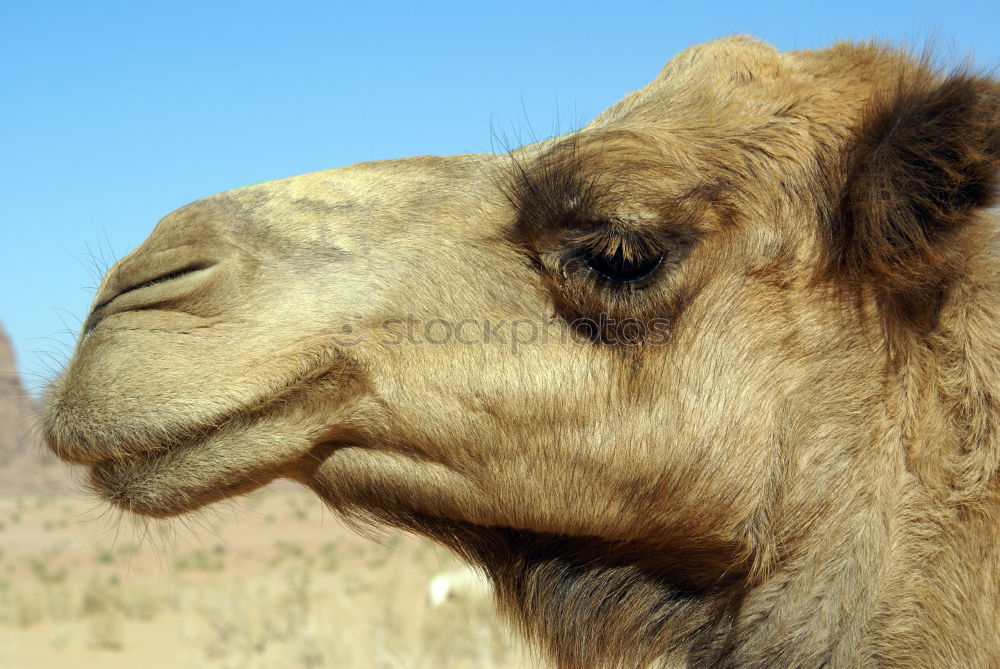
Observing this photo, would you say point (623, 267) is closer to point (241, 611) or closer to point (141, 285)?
point (141, 285)

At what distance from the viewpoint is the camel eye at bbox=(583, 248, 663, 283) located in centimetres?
234

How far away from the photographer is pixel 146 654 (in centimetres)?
1223

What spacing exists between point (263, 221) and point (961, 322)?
6.22 feet

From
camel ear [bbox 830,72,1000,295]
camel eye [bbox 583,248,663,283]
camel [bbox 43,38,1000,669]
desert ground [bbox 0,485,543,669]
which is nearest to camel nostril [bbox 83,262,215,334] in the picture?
camel [bbox 43,38,1000,669]

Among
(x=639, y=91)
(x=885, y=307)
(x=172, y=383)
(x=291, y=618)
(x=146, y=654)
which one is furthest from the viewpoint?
(x=146, y=654)

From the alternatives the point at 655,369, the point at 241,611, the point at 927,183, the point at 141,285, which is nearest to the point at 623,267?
the point at 655,369

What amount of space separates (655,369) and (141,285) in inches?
55.2

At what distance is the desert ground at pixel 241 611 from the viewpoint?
30.9ft

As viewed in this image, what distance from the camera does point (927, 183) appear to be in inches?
89.7

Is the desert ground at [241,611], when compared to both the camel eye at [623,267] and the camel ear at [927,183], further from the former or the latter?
the camel ear at [927,183]

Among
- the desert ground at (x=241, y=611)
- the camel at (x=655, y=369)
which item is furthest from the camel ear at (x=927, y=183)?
the desert ground at (x=241, y=611)

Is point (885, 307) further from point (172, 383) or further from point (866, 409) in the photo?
point (172, 383)

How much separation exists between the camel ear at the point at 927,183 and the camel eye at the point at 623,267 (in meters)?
0.55

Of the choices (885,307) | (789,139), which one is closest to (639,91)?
(789,139)
